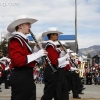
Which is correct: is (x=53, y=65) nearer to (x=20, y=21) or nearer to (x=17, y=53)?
(x=20, y=21)

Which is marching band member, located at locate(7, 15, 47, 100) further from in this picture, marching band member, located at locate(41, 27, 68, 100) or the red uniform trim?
marching band member, located at locate(41, 27, 68, 100)

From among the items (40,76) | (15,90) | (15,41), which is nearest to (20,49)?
(15,41)

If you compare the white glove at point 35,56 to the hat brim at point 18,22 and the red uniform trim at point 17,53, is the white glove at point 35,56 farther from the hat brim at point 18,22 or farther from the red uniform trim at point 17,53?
the hat brim at point 18,22

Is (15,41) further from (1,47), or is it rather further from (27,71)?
(1,47)

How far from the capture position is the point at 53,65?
7.12 metres

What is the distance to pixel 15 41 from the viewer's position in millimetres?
5062

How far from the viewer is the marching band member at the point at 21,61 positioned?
497cm

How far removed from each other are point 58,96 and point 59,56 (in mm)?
876

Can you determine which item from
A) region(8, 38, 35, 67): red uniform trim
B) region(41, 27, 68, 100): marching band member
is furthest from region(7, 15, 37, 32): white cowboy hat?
region(41, 27, 68, 100): marching band member

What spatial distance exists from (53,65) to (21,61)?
2259 mm

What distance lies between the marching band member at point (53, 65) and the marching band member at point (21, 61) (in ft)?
6.08

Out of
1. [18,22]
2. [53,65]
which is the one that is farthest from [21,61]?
[53,65]

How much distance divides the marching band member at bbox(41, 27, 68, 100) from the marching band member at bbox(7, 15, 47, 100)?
1.85 meters

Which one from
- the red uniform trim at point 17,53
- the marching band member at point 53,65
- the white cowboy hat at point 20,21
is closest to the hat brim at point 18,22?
the white cowboy hat at point 20,21
